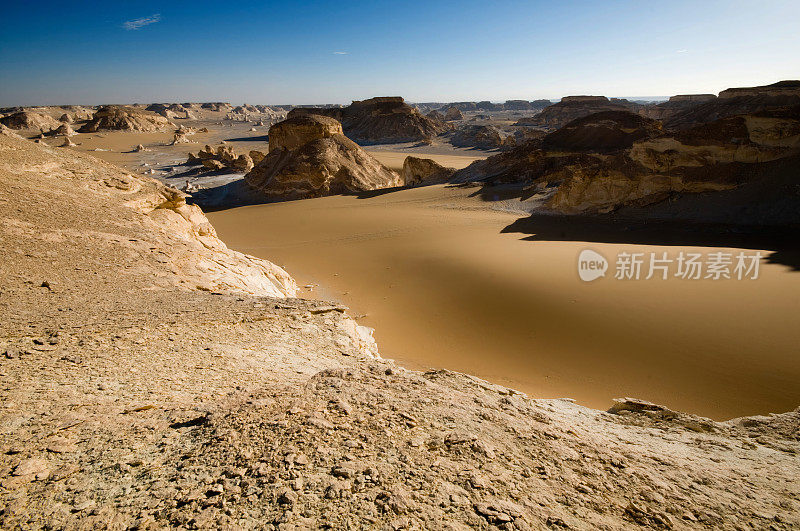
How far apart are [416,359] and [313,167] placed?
18196 millimetres

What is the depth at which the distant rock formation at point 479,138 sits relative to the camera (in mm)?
47781

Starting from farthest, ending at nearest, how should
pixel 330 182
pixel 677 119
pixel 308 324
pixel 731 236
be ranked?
1. pixel 677 119
2. pixel 330 182
3. pixel 731 236
4. pixel 308 324

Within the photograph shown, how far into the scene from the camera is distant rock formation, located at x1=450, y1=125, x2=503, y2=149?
47.8m

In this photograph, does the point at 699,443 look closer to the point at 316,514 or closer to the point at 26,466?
the point at 316,514

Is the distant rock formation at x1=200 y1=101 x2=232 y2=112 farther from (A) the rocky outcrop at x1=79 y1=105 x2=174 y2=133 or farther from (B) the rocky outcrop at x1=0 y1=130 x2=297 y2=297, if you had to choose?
(B) the rocky outcrop at x1=0 y1=130 x2=297 y2=297

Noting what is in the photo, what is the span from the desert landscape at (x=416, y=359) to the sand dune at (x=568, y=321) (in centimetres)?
4

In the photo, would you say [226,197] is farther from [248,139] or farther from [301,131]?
[248,139]

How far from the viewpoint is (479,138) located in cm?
4919

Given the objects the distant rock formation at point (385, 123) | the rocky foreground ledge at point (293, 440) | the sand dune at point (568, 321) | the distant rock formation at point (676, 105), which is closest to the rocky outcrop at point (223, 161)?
the sand dune at point (568, 321)

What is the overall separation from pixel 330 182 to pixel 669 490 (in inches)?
858

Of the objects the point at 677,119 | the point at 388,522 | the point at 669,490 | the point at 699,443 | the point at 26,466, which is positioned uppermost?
the point at 677,119

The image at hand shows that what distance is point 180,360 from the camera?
10.5ft

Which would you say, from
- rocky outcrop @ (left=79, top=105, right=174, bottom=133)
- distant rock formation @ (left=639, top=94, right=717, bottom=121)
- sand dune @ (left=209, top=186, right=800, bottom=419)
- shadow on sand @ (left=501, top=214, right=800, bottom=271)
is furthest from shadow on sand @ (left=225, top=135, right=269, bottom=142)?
sand dune @ (left=209, top=186, right=800, bottom=419)

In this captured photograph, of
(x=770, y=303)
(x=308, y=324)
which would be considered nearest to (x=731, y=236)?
(x=770, y=303)
